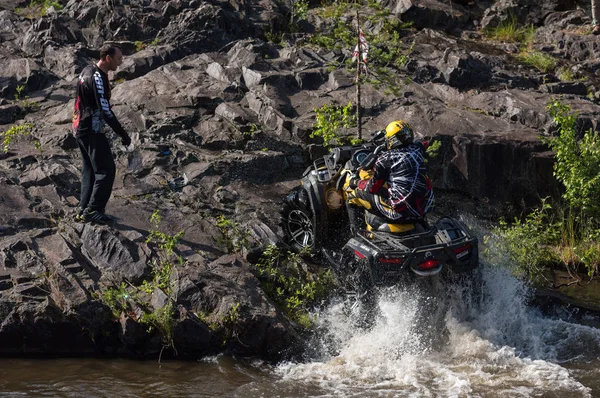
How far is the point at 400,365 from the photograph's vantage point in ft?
25.7

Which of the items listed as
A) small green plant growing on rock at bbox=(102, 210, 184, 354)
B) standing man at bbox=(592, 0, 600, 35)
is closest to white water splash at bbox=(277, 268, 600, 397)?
small green plant growing on rock at bbox=(102, 210, 184, 354)

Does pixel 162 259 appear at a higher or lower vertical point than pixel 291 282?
higher

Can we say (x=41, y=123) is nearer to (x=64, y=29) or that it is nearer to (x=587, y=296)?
(x=64, y=29)

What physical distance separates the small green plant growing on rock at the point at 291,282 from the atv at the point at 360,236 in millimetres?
251

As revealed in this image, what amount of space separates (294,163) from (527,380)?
5098 millimetres

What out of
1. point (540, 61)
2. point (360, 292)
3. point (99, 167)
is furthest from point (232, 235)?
point (540, 61)

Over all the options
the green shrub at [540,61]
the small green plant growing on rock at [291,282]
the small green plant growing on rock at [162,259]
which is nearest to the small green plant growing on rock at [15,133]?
the small green plant growing on rock at [162,259]

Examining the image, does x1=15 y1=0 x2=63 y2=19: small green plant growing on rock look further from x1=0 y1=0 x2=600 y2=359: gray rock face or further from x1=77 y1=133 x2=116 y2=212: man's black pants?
x1=77 y1=133 x2=116 y2=212: man's black pants

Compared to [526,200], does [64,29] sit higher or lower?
higher

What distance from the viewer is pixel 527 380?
24.5 feet

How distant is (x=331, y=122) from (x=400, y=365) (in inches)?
177

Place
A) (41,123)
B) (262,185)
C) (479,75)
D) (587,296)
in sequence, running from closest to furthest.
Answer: (587,296) → (262,185) → (41,123) → (479,75)

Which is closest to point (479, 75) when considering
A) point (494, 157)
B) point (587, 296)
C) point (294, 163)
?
point (494, 157)

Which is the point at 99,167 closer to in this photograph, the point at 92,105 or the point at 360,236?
the point at 92,105
